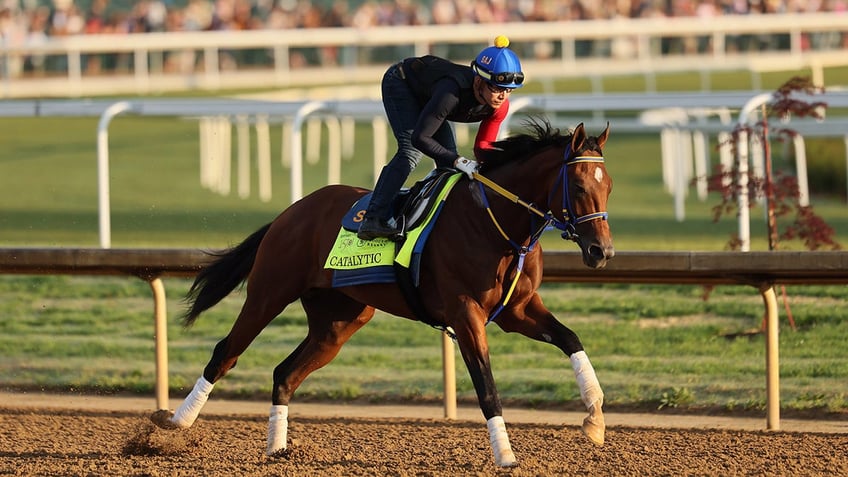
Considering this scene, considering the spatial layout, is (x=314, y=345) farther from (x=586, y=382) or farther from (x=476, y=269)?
(x=586, y=382)

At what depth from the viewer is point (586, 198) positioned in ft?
16.8

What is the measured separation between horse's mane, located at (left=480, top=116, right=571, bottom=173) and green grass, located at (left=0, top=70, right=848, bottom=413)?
86.8 inches

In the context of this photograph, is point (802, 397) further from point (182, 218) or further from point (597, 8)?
point (597, 8)

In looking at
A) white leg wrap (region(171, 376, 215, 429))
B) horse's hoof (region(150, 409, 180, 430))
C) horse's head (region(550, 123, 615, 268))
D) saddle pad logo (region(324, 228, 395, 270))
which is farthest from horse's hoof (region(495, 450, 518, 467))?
horse's hoof (region(150, 409, 180, 430))

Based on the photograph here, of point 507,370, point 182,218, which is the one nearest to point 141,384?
point 507,370

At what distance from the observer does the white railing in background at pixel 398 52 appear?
62.0 ft

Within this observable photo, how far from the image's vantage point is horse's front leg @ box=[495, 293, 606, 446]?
538cm

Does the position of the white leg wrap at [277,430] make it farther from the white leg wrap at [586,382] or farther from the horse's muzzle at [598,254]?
the horse's muzzle at [598,254]

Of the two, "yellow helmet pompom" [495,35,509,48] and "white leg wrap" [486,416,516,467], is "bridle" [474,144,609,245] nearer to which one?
"yellow helmet pompom" [495,35,509,48]

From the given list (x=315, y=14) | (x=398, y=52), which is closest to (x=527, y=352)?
(x=398, y=52)

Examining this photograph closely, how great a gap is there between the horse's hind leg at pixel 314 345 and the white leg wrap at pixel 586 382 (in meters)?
1.11

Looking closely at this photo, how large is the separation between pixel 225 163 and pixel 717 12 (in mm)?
9501

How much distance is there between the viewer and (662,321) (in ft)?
29.2

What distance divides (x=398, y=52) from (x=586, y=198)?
54.6 feet
